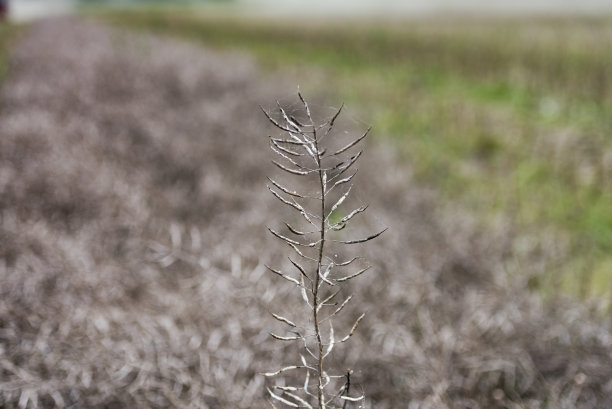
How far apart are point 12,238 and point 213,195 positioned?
1181mm

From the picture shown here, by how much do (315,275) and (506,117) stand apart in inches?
219

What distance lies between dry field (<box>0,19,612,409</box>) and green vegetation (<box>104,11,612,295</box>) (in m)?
0.94

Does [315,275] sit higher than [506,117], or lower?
higher

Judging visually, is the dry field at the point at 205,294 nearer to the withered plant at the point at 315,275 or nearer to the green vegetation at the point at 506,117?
the withered plant at the point at 315,275

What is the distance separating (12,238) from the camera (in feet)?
7.28

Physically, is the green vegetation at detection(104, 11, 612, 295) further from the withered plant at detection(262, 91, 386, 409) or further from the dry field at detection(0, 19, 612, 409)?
the withered plant at detection(262, 91, 386, 409)

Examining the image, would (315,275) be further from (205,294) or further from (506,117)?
(506,117)

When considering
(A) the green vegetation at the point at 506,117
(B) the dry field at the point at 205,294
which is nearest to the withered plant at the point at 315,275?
(B) the dry field at the point at 205,294

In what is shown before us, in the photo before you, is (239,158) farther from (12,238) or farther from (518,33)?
(518,33)

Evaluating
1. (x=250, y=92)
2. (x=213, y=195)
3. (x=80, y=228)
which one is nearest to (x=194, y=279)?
(x=80, y=228)

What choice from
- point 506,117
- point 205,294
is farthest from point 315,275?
point 506,117

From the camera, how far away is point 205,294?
2242 millimetres

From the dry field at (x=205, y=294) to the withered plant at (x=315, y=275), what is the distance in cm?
9

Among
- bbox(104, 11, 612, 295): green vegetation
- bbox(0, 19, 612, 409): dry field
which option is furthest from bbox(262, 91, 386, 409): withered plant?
bbox(104, 11, 612, 295): green vegetation
